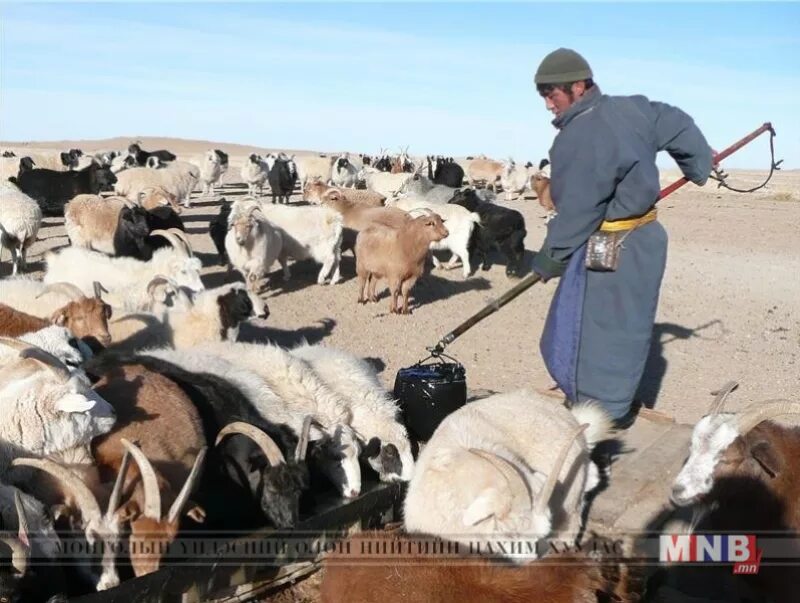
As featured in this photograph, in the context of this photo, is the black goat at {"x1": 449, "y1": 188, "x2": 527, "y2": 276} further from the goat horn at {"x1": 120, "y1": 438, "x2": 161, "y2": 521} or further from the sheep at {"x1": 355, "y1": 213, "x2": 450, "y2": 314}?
the goat horn at {"x1": 120, "y1": 438, "x2": 161, "y2": 521}

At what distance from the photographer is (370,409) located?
5.32m

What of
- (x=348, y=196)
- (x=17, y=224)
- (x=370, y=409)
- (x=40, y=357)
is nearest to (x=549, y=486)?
(x=370, y=409)

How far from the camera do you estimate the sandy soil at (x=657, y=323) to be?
27.8 ft

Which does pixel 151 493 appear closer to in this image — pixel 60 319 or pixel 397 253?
pixel 60 319

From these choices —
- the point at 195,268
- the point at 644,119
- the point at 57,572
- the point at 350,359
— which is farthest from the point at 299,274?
the point at 57,572

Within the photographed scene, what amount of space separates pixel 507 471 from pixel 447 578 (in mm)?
649

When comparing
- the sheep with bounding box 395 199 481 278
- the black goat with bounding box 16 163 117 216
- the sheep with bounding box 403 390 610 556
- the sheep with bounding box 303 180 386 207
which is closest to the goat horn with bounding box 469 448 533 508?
the sheep with bounding box 403 390 610 556

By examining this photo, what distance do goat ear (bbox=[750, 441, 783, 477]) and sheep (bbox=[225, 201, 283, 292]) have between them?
9.35 meters

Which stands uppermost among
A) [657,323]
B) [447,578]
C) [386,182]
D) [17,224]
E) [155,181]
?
[386,182]

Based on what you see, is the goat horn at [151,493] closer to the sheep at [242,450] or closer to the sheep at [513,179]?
the sheep at [242,450]

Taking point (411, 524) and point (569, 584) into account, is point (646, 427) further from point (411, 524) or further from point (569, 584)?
point (569, 584)

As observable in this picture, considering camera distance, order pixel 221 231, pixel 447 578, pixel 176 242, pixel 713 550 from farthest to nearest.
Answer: pixel 221 231
pixel 176 242
pixel 713 550
pixel 447 578

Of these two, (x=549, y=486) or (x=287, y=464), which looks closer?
(x=549, y=486)

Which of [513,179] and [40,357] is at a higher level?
[513,179]
